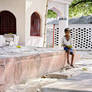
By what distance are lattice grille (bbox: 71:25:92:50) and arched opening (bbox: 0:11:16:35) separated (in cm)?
596

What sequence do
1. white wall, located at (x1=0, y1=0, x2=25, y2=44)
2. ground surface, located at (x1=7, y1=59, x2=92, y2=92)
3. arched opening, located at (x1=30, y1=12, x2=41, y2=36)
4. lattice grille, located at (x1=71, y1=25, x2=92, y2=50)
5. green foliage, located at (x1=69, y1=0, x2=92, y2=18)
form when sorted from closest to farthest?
1. ground surface, located at (x1=7, y1=59, x2=92, y2=92)
2. white wall, located at (x1=0, y1=0, x2=25, y2=44)
3. arched opening, located at (x1=30, y1=12, x2=41, y2=36)
4. lattice grille, located at (x1=71, y1=25, x2=92, y2=50)
5. green foliage, located at (x1=69, y1=0, x2=92, y2=18)

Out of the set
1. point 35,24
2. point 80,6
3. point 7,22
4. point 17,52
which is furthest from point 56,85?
point 80,6

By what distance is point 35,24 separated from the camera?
12.1 meters

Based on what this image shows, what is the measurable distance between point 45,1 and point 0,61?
8364mm

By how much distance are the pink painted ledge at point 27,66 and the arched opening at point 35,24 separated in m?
5.13

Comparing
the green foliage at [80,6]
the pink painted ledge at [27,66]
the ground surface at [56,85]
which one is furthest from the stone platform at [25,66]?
the green foliage at [80,6]

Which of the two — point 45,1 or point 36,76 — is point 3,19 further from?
point 36,76

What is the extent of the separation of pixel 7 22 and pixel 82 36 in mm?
6975

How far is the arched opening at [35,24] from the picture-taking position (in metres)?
11.9

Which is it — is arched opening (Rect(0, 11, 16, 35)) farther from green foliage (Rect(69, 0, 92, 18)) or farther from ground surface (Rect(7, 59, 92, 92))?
green foliage (Rect(69, 0, 92, 18))

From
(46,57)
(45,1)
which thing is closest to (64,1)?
(45,1)

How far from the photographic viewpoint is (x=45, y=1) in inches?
481

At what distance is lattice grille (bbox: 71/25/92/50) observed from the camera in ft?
53.1

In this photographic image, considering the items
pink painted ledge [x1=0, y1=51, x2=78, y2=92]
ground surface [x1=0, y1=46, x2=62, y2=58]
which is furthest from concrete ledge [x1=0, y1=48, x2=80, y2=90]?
ground surface [x1=0, y1=46, x2=62, y2=58]
